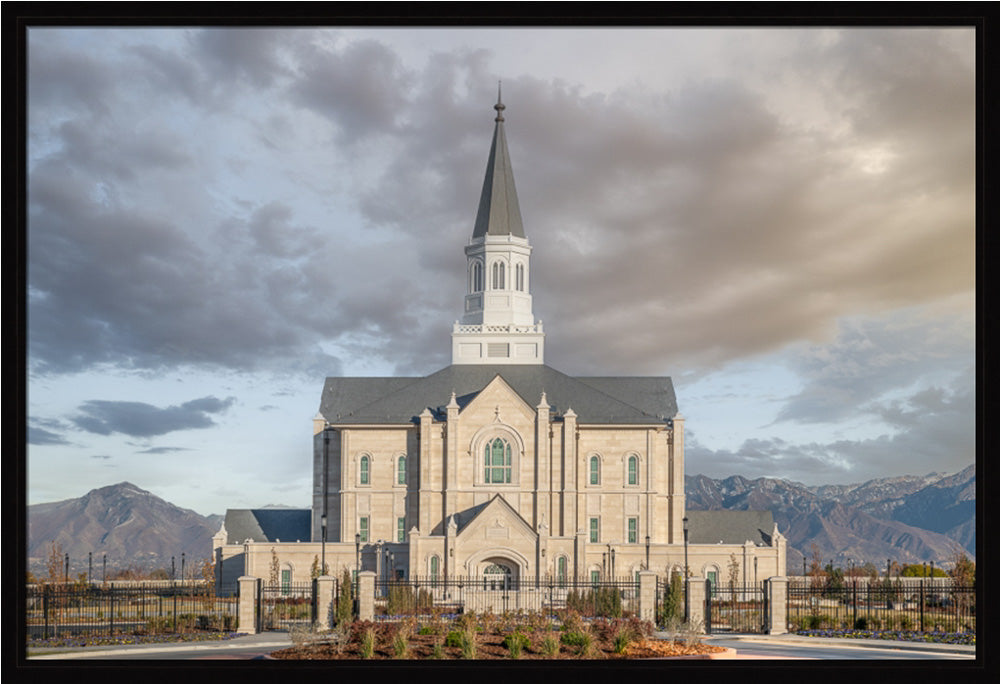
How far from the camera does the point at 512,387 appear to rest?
240 feet

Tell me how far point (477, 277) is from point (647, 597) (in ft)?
134

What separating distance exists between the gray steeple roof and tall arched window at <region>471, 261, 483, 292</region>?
1.80m

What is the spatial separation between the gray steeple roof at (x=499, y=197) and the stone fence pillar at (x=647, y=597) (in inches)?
1583

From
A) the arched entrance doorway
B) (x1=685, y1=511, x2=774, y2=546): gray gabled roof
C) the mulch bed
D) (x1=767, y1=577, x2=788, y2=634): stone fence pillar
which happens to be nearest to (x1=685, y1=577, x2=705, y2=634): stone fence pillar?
(x1=767, y1=577, x2=788, y2=634): stone fence pillar

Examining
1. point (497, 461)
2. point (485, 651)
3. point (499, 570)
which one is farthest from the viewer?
point (497, 461)

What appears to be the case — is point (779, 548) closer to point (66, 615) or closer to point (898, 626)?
point (898, 626)

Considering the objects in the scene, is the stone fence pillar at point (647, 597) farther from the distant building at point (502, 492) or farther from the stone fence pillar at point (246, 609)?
the distant building at point (502, 492)

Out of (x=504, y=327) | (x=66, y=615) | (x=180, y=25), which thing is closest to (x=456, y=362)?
(x=504, y=327)

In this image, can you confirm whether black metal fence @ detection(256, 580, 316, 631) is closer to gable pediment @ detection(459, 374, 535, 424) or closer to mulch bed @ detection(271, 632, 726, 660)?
mulch bed @ detection(271, 632, 726, 660)

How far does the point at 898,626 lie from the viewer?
44.4 metres

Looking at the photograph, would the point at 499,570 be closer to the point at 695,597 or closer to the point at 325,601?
the point at 695,597

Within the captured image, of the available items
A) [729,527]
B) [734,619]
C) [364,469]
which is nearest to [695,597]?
[734,619]

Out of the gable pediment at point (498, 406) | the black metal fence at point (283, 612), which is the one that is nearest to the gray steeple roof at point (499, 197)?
the gable pediment at point (498, 406)
